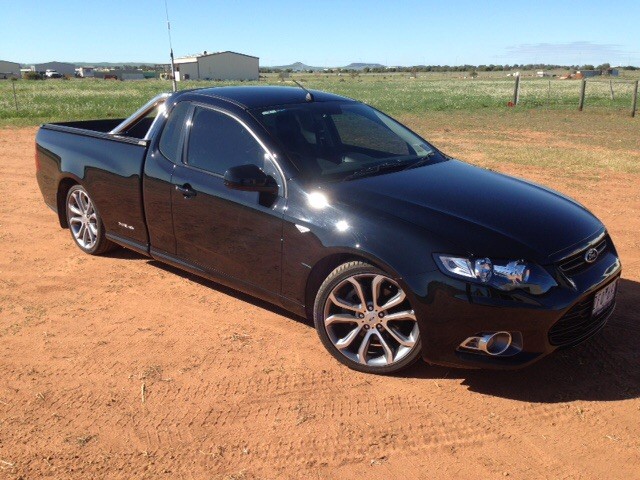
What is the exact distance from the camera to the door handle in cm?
456

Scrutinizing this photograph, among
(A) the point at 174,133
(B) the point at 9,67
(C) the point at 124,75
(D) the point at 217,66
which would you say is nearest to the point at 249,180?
(A) the point at 174,133

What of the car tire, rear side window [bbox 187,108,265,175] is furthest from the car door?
the car tire

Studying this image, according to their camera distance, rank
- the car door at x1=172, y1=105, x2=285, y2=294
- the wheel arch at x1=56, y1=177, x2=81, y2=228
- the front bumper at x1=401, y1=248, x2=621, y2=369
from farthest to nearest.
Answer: the wheel arch at x1=56, y1=177, x2=81, y2=228, the car door at x1=172, y1=105, x2=285, y2=294, the front bumper at x1=401, y1=248, x2=621, y2=369

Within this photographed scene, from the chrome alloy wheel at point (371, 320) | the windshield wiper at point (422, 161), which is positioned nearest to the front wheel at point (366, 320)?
the chrome alloy wheel at point (371, 320)

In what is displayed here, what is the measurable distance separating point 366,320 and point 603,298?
1.45m

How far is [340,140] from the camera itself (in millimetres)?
4812

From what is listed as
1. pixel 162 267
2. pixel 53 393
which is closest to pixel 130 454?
pixel 53 393

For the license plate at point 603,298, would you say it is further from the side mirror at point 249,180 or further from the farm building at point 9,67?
the farm building at point 9,67

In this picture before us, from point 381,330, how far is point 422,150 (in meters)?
1.86

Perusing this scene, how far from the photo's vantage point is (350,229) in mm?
3686

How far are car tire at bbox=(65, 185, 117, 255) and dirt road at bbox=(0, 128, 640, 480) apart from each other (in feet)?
2.80

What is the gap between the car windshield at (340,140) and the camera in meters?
4.25

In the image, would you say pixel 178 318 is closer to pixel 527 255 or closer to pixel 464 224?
pixel 464 224

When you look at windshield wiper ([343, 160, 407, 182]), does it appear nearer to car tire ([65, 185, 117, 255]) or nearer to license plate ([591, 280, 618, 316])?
license plate ([591, 280, 618, 316])
